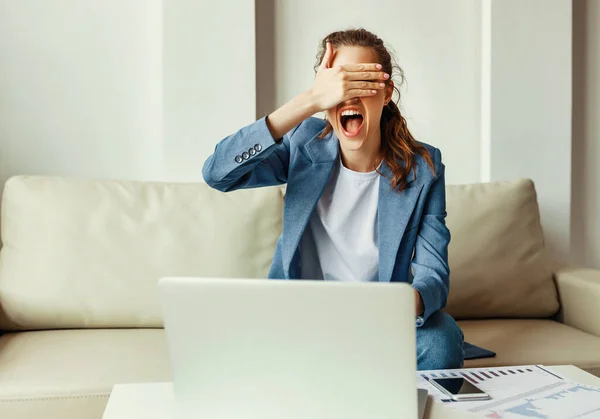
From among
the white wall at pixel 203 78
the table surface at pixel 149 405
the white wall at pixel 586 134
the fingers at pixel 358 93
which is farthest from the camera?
the white wall at pixel 586 134

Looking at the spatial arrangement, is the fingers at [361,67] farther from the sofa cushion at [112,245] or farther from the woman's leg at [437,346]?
the sofa cushion at [112,245]

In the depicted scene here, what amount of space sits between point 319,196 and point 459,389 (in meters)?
0.63

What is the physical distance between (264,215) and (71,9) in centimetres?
98

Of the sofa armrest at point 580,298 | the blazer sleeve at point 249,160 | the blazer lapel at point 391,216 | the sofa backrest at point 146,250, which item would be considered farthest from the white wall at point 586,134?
the blazer sleeve at point 249,160

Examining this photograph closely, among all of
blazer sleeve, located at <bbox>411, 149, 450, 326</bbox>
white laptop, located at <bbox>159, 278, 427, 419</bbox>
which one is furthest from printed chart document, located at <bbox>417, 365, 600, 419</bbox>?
blazer sleeve, located at <bbox>411, 149, 450, 326</bbox>

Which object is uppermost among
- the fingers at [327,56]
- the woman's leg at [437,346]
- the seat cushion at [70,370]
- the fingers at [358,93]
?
the fingers at [327,56]

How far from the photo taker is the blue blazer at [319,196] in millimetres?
1479

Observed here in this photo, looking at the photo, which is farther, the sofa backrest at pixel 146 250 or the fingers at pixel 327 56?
the sofa backrest at pixel 146 250

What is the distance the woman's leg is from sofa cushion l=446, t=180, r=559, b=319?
58 cm

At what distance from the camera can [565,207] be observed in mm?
2547

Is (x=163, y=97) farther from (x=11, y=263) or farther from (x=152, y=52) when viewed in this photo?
(x=11, y=263)

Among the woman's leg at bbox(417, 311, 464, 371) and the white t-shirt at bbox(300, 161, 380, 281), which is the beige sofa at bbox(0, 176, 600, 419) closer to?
the woman's leg at bbox(417, 311, 464, 371)

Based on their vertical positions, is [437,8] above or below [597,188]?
above

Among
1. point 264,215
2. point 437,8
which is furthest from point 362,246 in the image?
point 437,8
